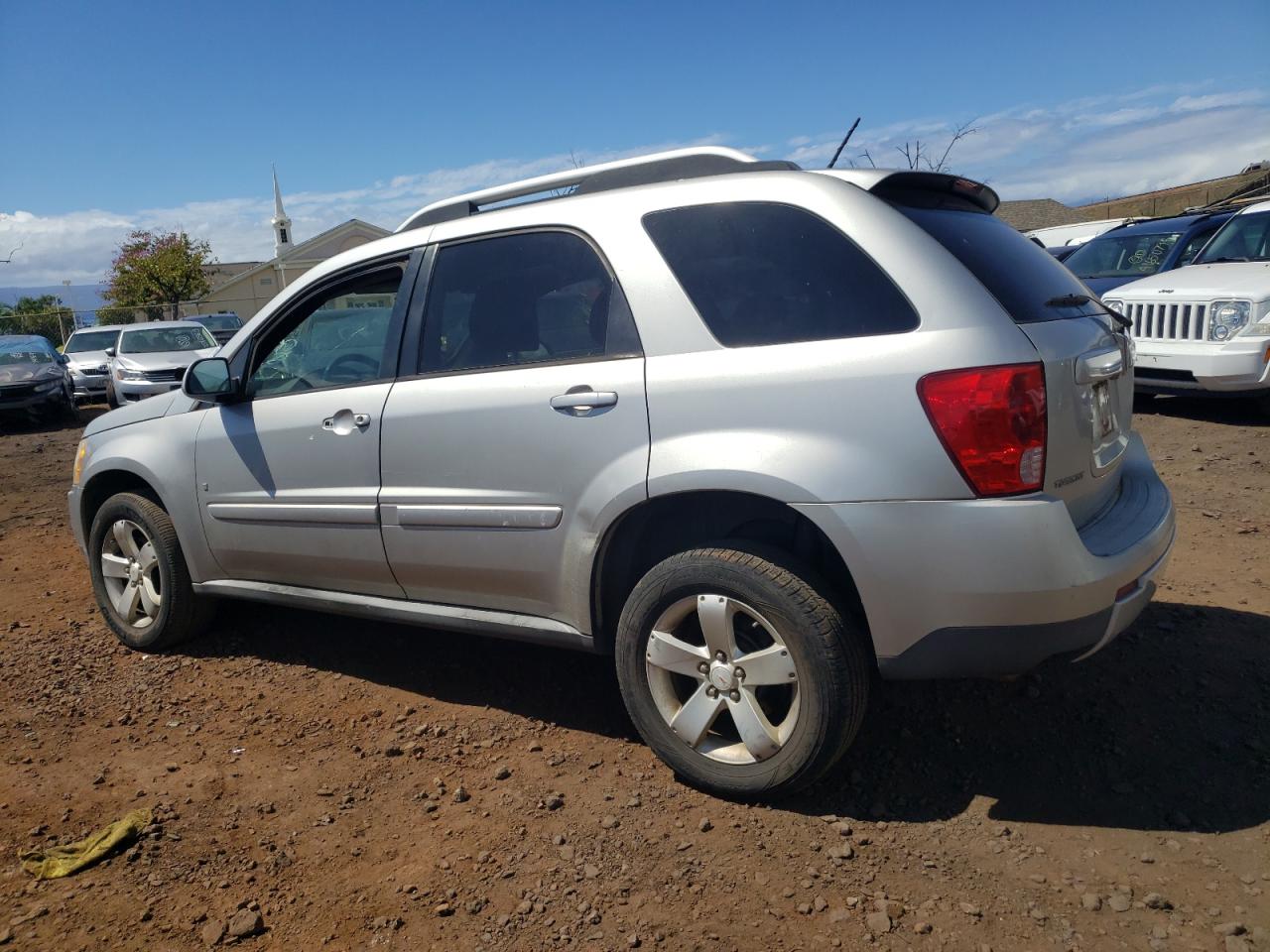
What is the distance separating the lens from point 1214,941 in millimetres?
2258

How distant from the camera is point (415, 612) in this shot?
3604 millimetres

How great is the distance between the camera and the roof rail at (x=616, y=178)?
3184mm

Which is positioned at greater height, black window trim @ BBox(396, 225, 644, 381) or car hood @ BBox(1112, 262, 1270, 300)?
black window trim @ BBox(396, 225, 644, 381)

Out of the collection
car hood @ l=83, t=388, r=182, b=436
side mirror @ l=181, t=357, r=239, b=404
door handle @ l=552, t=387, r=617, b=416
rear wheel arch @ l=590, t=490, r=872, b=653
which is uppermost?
side mirror @ l=181, t=357, r=239, b=404

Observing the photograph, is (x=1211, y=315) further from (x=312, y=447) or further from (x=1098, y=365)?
(x=312, y=447)

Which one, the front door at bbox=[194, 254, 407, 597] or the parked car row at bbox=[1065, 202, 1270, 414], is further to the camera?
the parked car row at bbox=[1065, 202, 1270, 414]

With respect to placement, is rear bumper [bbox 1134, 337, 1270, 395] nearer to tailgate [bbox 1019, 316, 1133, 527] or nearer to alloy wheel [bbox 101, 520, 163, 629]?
tailgate [bbox 1019, 316, 1133, 527]

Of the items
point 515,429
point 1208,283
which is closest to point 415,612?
point 515,429

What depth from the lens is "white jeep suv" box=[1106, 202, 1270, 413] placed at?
7656mm

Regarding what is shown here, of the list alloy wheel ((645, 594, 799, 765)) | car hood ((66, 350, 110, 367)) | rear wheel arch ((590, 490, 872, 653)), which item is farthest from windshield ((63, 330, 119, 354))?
alloy wheel ((645, 594, 799, 765))

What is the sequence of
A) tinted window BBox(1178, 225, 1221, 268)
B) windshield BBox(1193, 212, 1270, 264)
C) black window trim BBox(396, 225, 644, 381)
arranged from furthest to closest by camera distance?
1. tinted window BBox(1178, 225, 1221, 268)
2. windshield BBox(1193, 212, 1270, 264)
3. black window trim BBox(396, 225, 644, 381)

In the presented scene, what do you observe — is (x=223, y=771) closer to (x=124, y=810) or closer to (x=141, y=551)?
(x=124, y=810)

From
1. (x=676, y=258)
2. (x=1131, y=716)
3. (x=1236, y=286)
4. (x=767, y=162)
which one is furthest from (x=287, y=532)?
(x=1236, y=286)

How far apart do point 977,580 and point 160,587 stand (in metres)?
3.69
